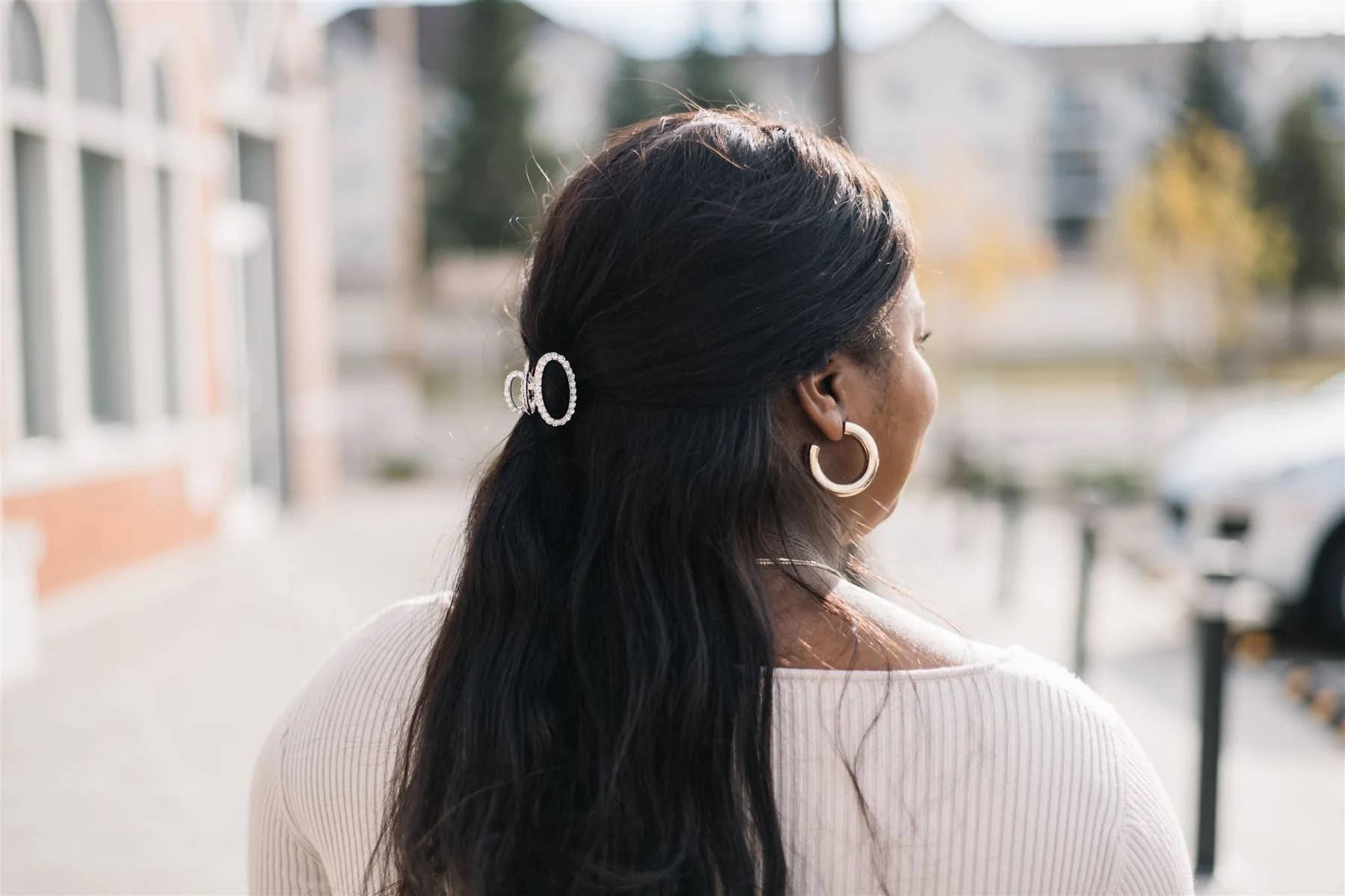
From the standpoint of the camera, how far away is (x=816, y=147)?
123 cm

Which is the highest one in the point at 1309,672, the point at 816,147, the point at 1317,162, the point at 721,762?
the point at 1317,162

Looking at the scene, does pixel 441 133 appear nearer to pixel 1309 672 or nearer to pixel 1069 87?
pixel 1069 87

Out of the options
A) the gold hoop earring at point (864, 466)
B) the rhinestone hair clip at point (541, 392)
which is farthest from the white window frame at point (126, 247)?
the gold hoop earring at point (864, 466)

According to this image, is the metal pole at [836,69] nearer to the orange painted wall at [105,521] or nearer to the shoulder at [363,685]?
the orange painted wall at [105,521]

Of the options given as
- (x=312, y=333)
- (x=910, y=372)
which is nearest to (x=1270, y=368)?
(x=312, y=333)

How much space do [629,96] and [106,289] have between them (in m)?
37.2

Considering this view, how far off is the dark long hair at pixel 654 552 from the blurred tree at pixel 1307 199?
45610 millimetres

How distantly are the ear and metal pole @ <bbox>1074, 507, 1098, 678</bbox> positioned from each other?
569 centimetres

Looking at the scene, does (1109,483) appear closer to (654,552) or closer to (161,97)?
(161,97)

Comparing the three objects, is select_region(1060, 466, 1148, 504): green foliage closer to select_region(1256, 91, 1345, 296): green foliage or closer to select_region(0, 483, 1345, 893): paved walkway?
select_region(0, 483, 1345, 893): paved walkway

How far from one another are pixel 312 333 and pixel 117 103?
5.11m

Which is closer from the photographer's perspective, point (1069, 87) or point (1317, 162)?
point (1317, 162)

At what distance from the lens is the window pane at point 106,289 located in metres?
9.88

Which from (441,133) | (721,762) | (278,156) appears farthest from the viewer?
(441,133)
